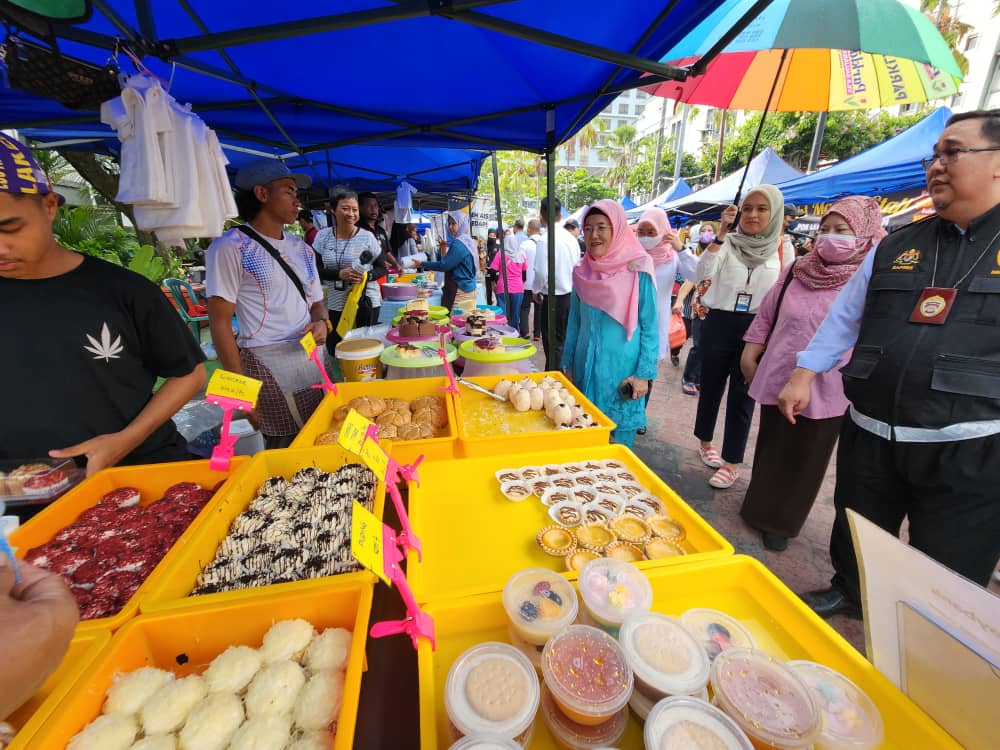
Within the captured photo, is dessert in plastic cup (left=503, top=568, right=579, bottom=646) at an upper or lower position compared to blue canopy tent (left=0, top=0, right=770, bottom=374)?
lower

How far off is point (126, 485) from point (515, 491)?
161 centimetres

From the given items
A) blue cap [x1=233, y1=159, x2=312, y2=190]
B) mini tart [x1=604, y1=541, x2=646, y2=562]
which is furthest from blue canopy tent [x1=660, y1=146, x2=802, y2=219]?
mini tart [x1=604, y1=541, x2=646, y2=562]

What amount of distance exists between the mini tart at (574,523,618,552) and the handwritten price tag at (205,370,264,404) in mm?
1338

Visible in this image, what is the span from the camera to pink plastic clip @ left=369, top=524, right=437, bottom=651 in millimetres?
917

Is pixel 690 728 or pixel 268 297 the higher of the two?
pixel 268 297

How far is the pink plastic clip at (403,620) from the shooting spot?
92 centimetres

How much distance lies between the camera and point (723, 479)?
3.62 meters

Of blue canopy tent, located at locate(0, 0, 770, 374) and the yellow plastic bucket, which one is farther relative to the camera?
the yellow plastic bucket

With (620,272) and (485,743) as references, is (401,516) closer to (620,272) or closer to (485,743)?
(485,743)

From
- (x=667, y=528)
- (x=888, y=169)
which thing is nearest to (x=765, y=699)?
(x=667, y=528)

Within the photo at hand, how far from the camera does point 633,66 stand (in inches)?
80.2

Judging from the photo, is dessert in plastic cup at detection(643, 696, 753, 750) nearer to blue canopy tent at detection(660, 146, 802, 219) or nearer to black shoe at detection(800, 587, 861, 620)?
black shoe at detection(800, 587, 861, 620)

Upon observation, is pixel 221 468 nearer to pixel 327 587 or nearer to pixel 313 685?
pixel 327 587

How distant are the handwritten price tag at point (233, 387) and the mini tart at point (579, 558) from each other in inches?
51.6
